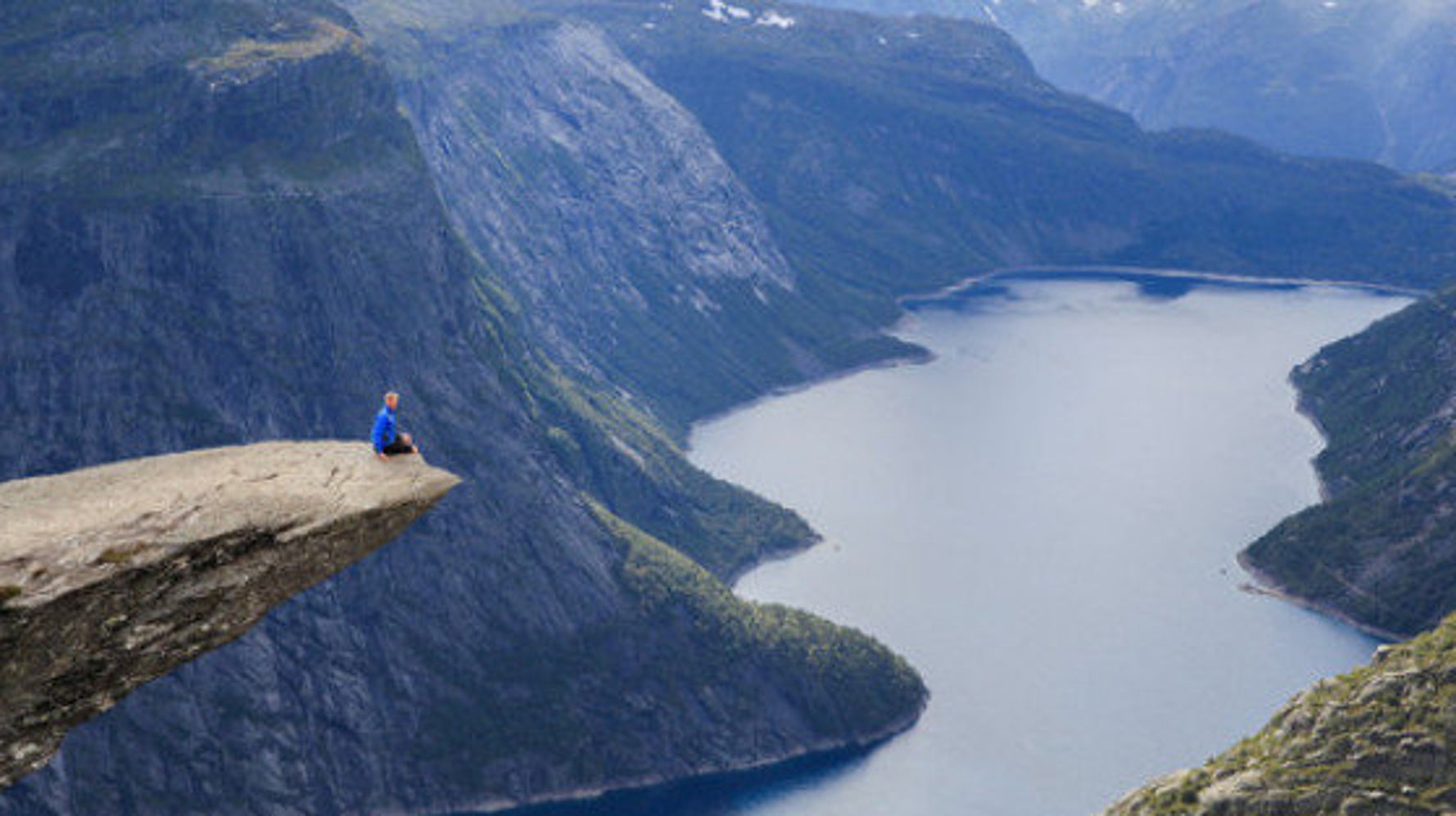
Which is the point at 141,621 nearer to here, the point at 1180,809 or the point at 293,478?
the point at 293,478

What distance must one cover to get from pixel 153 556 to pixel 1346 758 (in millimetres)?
101012

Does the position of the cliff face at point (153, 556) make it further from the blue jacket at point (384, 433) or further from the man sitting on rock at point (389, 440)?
the blue jacket at point (384, 433)

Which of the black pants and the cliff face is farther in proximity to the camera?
the black pants

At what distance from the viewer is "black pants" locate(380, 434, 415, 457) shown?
127ft

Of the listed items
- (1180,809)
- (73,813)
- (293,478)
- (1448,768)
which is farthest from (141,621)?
(73,813)

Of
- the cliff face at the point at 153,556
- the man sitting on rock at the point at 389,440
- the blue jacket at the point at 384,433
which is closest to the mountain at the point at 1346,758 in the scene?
the man sitting on rock at the point at 389,440

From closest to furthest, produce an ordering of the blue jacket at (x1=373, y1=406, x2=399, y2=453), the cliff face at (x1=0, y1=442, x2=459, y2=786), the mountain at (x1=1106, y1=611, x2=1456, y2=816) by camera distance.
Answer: the cliff face at (x1=0, y1=442, x2=459, y2=786), the blue jacket at (x1=373, y1=406, x2=399, y2=453), the mountain at (x1=1106, y1=611, x2=1456, y2=816)

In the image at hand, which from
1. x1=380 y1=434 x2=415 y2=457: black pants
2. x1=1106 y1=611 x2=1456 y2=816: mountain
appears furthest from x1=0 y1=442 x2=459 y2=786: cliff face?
x1=1106 y1=611 x2=1456 y2=816: mountain

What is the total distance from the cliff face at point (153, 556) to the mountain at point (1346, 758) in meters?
85.2

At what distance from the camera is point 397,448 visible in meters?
38.9

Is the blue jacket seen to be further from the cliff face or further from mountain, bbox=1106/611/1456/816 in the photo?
mountain, bbox=1106/611/1456/816

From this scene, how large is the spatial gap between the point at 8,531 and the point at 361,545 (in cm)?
777

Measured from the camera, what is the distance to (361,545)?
120ft

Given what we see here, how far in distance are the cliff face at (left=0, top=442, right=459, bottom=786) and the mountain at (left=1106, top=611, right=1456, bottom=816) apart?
8525 cm
